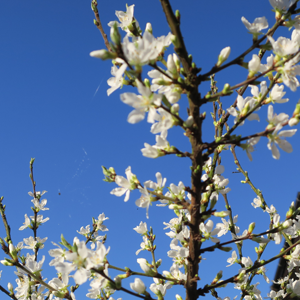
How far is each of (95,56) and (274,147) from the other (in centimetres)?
124

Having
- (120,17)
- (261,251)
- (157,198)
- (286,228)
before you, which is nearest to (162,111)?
(157,198)

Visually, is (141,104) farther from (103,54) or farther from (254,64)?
(254,64)

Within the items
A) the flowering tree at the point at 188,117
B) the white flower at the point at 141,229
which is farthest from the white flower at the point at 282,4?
the white flower at the point at 141,229

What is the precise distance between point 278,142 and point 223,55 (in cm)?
69

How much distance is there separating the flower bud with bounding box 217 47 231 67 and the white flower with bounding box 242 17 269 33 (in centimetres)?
25

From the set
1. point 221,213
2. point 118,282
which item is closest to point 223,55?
point 221,213

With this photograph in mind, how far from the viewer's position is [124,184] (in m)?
1.97

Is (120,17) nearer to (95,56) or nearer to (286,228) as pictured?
(95,56)

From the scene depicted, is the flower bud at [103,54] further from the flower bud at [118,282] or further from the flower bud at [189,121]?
the flower bud at [118,282]

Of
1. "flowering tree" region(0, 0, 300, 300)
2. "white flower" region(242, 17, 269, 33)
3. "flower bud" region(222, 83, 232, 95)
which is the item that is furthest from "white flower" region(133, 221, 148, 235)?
"white flower" region(242, 17, 269, 33)

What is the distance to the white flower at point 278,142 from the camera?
66.7 inches

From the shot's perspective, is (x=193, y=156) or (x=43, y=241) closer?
(x=193, y=156)

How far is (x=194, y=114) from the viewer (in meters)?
1.83

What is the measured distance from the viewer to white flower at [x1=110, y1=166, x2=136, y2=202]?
1.96 m
